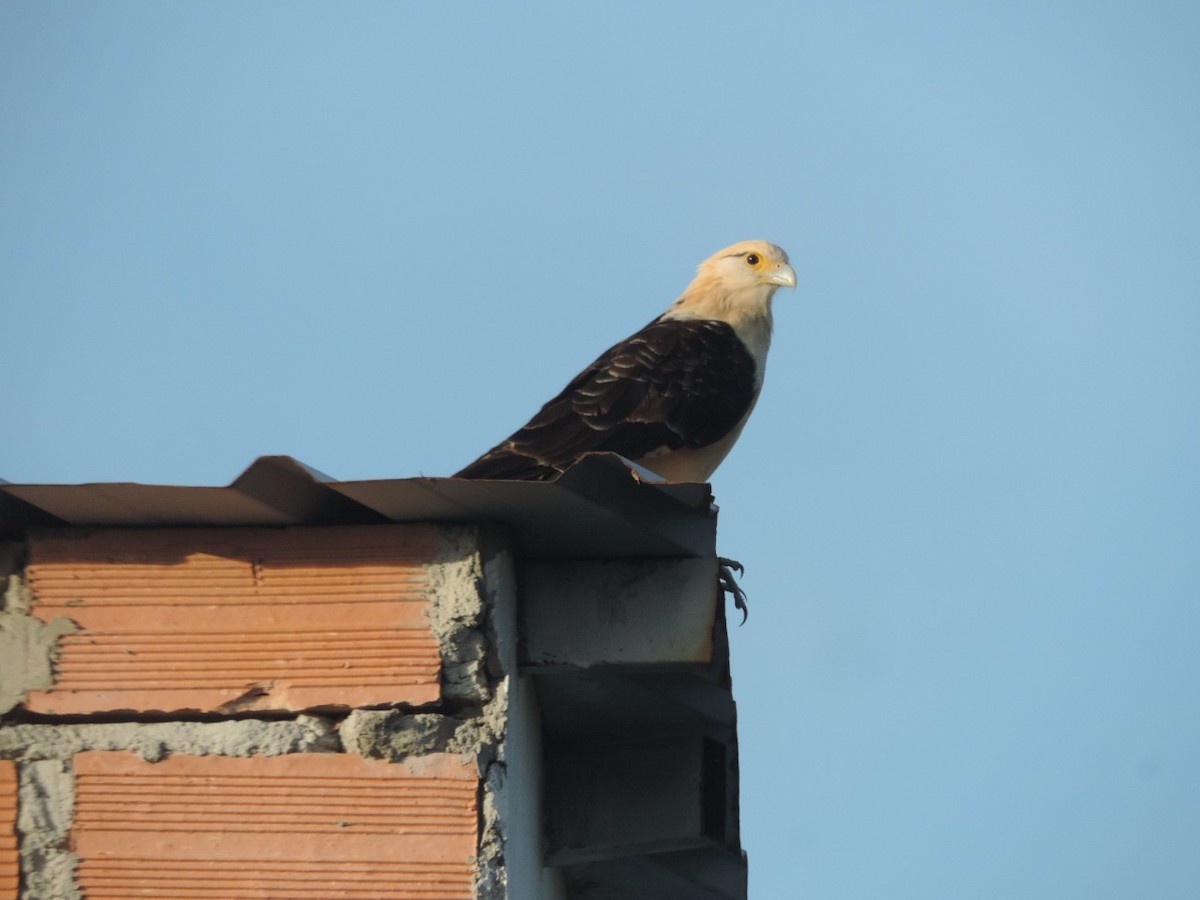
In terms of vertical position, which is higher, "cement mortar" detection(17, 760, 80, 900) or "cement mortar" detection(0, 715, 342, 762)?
"cement mortar" detection(0, 715, 342, 762)

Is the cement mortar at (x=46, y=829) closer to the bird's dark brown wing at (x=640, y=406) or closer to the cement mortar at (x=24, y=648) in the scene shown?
the cement mortar at (x=24, y=648)

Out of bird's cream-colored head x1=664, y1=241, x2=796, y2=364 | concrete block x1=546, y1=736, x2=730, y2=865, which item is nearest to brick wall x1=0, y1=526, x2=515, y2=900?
concrete block x1=546, y1=736, x2=730, y2=865

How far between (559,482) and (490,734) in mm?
459

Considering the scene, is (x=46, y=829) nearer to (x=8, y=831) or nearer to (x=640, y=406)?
(x=8, y=831)

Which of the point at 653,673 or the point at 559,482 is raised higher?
the point at 559,482

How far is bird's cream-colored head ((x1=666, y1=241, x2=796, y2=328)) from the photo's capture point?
660cm

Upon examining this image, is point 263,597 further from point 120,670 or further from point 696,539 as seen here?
point 696,539

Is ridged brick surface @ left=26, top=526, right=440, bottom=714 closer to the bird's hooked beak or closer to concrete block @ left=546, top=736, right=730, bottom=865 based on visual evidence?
concrete block @ left=546, top=736, right=730, bottom=865

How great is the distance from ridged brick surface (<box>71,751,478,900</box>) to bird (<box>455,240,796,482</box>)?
1822 mm

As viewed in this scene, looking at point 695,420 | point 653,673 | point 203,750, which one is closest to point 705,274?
point 695,420

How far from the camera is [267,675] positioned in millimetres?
2891

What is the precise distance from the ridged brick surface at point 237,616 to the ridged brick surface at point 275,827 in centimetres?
12

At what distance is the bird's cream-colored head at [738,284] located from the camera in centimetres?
660

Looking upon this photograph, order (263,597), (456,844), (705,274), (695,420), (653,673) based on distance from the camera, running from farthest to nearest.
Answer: (705,274)
(695,420)
(653,673)
(263,597)
(456,844)
